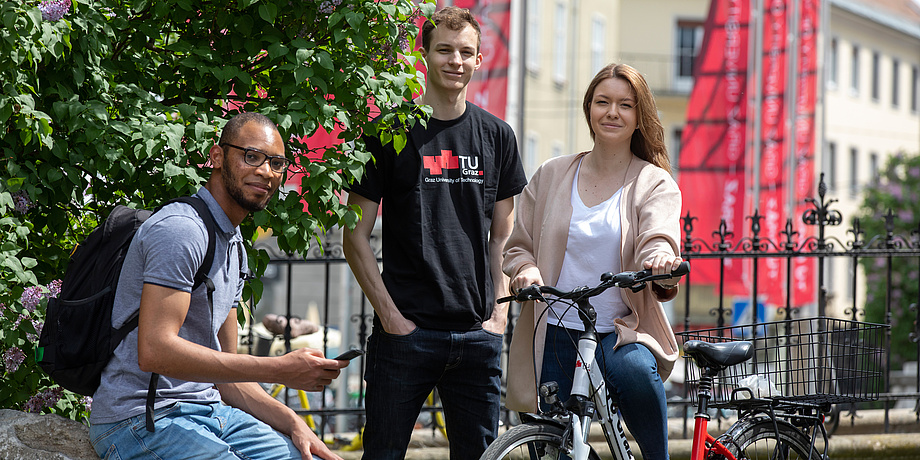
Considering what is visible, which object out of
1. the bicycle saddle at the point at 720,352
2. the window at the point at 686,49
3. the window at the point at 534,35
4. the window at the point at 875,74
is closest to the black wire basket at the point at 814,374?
the bicycle saddle at the point at 720,352

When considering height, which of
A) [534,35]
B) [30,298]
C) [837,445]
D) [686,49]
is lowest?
[837,445]

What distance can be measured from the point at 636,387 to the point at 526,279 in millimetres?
538

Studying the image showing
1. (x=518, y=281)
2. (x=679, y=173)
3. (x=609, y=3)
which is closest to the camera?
(x=518, y=281)

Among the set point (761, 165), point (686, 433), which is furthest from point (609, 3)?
point (686, 433)

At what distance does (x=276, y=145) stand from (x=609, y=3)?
1031 inches

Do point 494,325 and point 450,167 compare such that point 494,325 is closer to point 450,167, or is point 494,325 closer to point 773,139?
point 450,167

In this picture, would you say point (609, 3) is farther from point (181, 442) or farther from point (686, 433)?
point (181, 442)

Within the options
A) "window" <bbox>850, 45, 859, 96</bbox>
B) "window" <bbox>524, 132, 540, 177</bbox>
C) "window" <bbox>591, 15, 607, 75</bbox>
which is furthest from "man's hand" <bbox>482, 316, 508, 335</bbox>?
"window" <bbox>850, 45, 859, 96</bbox>

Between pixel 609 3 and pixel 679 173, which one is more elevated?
pixel 609 3

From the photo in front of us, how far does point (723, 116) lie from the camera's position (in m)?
16.7

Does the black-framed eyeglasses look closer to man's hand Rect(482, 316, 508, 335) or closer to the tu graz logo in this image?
the tu graz logo

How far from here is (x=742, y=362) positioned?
353cm

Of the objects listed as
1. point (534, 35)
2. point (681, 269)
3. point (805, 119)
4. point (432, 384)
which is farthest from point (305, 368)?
point (534, 35)

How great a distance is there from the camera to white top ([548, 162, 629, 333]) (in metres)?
3.44
